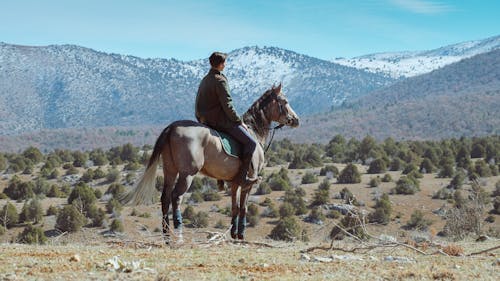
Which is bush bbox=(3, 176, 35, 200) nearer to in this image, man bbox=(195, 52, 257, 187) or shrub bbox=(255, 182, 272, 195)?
shrub bbox=(255, 182, 272, 195)

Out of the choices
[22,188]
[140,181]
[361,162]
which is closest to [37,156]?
[22,188]

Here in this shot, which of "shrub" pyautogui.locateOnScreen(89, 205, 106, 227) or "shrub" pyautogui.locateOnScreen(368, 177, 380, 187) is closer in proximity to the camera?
"shrub" pyautogui.locateOnScreen(89, 205, 106, 227)

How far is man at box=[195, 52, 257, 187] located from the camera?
34.3 ft

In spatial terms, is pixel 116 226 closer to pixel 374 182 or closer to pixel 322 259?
pixel 374 182

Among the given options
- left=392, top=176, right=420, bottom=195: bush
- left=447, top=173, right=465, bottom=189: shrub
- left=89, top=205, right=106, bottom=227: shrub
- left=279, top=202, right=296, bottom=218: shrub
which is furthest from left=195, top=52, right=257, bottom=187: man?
left=447, top=173, right=465, bottom=189: shrub

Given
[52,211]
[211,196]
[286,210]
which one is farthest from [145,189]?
[211,196]

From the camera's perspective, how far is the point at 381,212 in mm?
31078

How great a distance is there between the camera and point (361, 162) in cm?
4941

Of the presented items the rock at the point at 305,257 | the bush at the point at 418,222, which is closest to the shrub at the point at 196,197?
the bush at the point at 418,222

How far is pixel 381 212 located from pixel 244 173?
70.4ft

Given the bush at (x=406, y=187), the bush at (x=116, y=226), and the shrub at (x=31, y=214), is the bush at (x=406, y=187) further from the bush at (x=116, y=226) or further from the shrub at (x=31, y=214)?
the shrub at (x=31, y=214)

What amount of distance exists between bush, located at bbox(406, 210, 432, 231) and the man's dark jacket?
20562 mm

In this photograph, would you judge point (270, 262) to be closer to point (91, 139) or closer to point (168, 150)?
point (168, 150)

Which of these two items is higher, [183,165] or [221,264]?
[183,165]
